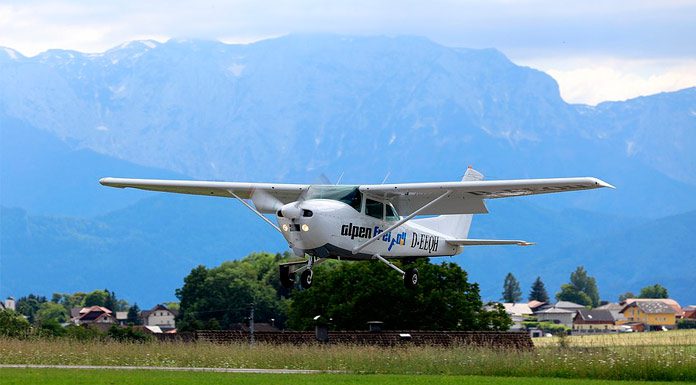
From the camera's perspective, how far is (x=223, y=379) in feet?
121

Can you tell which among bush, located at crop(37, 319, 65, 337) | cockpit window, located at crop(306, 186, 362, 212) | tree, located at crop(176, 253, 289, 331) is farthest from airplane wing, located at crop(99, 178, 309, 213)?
tree, located at crop(176, 253, 289, 331)

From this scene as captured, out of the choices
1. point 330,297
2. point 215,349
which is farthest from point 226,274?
point 215,349

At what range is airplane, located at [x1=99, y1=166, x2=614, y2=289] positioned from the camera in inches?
1519

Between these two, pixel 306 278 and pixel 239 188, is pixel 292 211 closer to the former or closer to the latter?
pixel 306 278

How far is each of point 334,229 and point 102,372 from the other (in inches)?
306

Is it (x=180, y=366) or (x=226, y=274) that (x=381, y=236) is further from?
(x=226, y=274)

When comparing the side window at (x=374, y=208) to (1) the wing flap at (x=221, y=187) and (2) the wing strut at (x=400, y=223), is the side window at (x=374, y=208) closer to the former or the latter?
(2) the wing strut at (x=400, y=223)

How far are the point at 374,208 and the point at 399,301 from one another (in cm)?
4601

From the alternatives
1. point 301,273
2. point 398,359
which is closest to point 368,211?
point 301,273

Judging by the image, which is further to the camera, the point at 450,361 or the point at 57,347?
the point at 57,347

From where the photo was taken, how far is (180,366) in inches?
1769

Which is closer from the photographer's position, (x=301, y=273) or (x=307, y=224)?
(x=307, y=224)

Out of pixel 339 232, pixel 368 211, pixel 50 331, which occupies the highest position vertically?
pixel 368 211

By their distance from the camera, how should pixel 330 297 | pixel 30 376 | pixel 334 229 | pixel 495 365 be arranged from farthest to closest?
pixel 330 297, pixel 495 365, pixel 334 229, pixel 30 376
